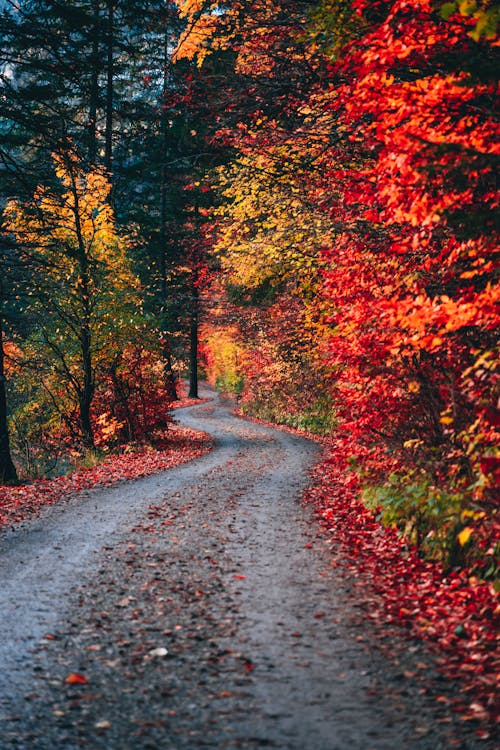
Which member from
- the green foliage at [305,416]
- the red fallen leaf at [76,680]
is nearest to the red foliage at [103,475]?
the green foliage at [305,416]

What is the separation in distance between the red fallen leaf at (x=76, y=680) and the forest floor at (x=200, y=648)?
1 cm

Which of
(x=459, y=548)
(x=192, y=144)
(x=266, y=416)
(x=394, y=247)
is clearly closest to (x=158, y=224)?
(x=192, y=144)

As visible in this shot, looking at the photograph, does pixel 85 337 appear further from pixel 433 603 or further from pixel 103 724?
pixel 103 724

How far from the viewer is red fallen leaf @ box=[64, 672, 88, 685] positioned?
4789 mm

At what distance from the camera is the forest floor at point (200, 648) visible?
410 centimetres

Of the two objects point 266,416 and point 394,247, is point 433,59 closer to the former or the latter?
point 394,247

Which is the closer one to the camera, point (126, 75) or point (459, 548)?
point (459, 548)

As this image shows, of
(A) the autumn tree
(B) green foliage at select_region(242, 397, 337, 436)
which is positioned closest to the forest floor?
(A) the autumn tree

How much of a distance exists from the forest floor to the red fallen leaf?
14mm

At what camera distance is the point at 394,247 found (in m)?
7.84

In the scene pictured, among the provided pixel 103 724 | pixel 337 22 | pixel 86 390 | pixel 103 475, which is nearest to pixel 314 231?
pixel 337 22

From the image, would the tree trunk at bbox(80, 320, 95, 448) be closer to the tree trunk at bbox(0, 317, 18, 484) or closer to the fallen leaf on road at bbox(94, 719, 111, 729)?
the tree trunk at bbox(0, 317, 18, 484)

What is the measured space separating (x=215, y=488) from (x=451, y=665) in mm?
8516

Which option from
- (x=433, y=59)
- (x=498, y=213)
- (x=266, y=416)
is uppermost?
(x=433, y=59)
